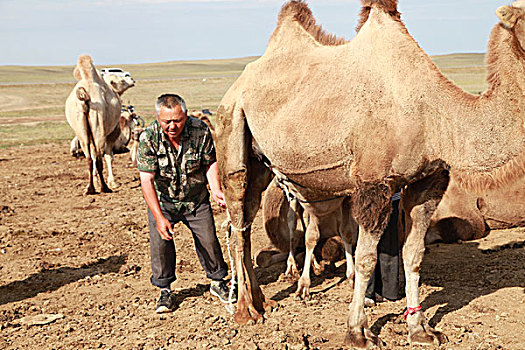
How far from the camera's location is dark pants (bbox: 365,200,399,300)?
538cm

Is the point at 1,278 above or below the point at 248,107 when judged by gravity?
below

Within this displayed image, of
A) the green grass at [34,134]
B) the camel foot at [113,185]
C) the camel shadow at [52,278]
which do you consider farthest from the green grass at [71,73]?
the camel shadow at [52,278]

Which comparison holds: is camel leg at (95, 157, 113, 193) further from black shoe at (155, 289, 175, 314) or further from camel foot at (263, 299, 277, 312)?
camel foot at (263, 299, 277, 312)

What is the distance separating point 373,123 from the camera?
4223mm

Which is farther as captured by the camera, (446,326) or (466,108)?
(446,326)

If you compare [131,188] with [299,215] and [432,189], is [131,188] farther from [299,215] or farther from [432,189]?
[432,189]

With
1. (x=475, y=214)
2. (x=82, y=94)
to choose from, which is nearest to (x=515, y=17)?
(x=475, y=214)

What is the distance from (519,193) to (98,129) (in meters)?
7.82

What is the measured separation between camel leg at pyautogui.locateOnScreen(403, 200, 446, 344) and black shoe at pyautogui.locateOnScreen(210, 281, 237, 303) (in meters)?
1.84

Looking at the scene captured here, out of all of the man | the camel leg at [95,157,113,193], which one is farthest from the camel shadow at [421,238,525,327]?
the camel leg at [95,157,113,193]

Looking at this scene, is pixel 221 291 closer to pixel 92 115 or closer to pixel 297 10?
pixel 297 10

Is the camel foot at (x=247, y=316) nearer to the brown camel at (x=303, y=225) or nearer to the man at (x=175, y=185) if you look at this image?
the man at (x=175, y=185)

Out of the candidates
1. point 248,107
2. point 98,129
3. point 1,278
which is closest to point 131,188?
point 98,129

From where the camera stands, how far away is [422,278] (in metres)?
6.04
